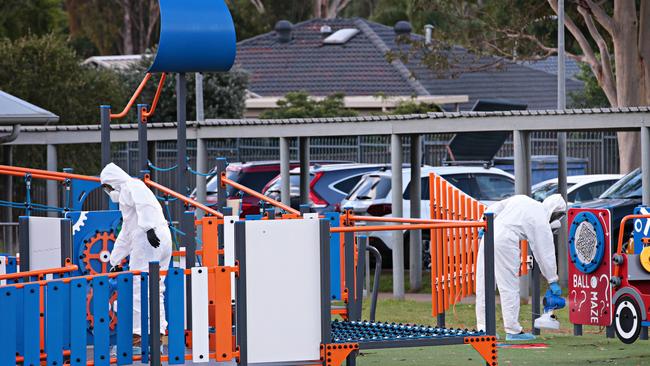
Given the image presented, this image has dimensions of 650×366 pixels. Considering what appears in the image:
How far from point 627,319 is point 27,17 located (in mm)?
44993

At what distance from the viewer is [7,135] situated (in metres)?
18.8

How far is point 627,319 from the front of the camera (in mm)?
12656

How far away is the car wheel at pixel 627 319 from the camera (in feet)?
40.9

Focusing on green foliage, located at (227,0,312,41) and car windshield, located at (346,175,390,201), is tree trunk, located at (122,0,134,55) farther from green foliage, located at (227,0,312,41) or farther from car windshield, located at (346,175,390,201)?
car windshield, located at (346,175,390,201)

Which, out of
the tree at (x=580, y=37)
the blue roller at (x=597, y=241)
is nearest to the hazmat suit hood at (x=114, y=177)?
the blue roller at (x=597, y=241)

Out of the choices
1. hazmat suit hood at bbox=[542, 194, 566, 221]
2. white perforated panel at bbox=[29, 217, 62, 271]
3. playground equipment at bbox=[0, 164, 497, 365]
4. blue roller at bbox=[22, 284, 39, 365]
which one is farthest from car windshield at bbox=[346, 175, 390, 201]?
blue roller at bbox=[22, 284, 39, 365]

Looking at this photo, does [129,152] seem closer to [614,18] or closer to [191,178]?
[191,178]

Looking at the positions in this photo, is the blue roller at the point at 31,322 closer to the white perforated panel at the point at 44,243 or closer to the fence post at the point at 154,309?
the fence post at the point at 154,309

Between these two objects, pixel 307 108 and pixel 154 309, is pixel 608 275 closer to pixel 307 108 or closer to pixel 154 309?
pixel 154 309

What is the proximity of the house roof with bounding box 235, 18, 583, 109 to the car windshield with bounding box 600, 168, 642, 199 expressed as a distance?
858 inches

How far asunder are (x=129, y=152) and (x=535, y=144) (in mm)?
11575

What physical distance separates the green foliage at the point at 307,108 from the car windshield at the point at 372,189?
53.1 feet

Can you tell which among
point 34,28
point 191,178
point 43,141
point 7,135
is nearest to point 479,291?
point 7,135

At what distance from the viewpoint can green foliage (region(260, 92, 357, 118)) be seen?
38156mm
